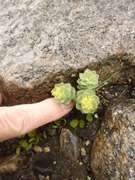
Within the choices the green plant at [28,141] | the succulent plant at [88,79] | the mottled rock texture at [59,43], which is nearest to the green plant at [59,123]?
the green plant at [28,141]

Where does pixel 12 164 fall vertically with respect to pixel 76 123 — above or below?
below

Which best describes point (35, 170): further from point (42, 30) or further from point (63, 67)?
point (42, 30)

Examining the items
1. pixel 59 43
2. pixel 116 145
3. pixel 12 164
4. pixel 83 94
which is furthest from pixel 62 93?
pixel 12 164

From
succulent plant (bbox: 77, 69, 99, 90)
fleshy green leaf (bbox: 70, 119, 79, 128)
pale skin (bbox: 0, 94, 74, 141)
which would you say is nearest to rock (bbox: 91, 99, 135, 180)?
fleshy green leaf (bbox: 70, 119, 79, 128)

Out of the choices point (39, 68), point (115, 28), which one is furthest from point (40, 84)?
point (115, 28)

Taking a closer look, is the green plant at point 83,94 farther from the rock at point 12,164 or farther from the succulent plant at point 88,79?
the rock at point 12,164

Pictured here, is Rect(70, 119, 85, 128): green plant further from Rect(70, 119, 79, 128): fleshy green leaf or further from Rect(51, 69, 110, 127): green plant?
Rect(51, 69, 110, 127): green plant

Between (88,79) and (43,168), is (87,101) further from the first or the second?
(43,168)
